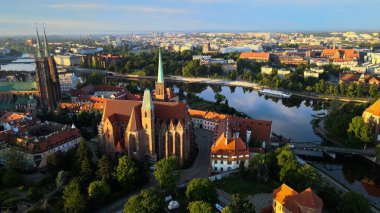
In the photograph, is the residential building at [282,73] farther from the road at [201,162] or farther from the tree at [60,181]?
the tree at [60,181]


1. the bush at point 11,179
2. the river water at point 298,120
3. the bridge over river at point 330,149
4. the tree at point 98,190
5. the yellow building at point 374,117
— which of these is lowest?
the river water at point 298,120

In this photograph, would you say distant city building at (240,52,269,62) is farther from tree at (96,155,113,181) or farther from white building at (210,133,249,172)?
tree at (96,155,113,181)

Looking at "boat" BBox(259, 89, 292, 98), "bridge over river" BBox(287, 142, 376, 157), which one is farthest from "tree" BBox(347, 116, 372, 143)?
"boat" BBox(259, 89, 292, 98)

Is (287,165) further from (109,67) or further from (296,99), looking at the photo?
(109,67)

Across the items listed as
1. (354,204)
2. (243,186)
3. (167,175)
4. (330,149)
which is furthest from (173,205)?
(330,149)

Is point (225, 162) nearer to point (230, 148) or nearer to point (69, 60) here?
point (230, 148)

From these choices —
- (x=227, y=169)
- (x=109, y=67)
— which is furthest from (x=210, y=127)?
(x=109, y=67)

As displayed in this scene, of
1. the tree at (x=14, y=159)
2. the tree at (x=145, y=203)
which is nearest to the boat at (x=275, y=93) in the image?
the tree at (x=145, y=203)
